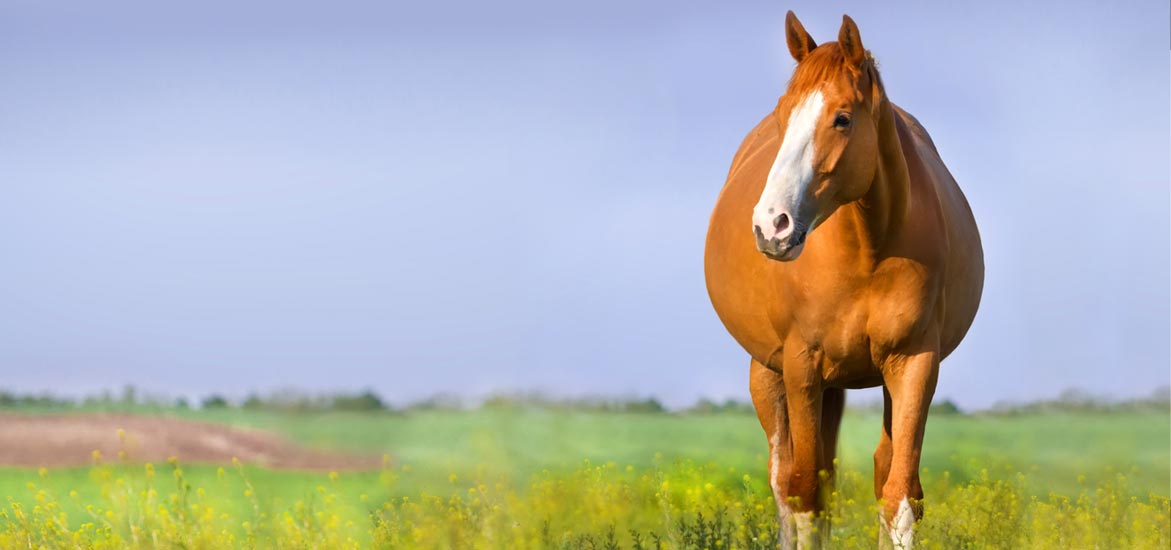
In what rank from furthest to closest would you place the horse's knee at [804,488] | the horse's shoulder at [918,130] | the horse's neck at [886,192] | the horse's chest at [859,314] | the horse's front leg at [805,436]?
the horse's shoulder at [918,130]
the horse's knee at [804,488]
the horse's front leg at [805,436]
the horse's chest at [859,314]
the horse's neck at [886,192]

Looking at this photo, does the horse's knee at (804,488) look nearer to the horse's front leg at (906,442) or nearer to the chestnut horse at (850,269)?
the chestnut horse at (850,269)

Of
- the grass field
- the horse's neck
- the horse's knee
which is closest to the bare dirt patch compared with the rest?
the grass field

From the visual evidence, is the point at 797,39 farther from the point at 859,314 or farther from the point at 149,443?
the point at 149,443

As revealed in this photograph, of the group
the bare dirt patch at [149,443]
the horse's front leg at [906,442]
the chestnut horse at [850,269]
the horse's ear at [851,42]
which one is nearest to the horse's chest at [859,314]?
the chestnut horse at [850,269]

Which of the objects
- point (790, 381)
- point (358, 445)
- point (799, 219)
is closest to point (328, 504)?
point (358, 445)

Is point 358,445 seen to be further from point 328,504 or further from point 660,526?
point 660,526

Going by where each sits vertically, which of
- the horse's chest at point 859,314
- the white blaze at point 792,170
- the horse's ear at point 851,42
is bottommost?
the horse's chest at point 859,314

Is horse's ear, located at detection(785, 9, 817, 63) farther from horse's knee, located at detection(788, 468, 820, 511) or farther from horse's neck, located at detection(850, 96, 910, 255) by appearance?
horse's knee, located at detection(788, 468, 820, 511)

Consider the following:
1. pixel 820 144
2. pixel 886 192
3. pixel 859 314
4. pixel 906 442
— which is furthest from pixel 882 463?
pixel 820 144

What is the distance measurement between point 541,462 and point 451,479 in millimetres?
1434

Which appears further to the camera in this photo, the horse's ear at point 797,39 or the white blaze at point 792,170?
the horse's ear at point 797,39

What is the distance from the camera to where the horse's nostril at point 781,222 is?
593 cm

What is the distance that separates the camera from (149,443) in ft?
32.6

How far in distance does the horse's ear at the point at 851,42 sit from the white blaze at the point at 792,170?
1.06 ft
